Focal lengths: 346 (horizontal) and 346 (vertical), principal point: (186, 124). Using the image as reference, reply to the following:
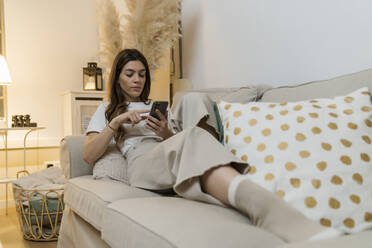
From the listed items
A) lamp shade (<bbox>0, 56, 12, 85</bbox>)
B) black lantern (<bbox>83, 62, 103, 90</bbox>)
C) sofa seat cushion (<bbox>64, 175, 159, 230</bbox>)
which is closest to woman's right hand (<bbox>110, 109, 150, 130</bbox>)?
sofa seat cushion (<bbox>64, 175, 159, 230</bbox>)

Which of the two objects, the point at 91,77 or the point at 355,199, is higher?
the point at 91,77

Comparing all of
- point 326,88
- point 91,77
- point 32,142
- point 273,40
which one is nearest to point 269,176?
point 326,88

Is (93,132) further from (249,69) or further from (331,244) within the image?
(331,244)

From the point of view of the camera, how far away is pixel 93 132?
1799mm

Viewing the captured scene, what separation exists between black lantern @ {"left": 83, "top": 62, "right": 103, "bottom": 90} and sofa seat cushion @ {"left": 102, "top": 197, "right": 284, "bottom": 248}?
2567 millimetres

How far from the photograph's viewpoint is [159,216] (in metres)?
0.92

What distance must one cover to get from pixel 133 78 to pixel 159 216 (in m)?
1.19

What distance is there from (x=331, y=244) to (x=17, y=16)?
11.7 ft

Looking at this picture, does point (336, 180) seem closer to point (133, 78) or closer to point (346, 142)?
point (346, 142)

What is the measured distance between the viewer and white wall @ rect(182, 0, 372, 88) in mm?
1483

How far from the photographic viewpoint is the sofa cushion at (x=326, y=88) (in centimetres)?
116

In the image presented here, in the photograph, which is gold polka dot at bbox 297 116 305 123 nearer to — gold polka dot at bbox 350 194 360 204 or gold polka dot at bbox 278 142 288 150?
gold polka dot at bbox 278 142 288 150

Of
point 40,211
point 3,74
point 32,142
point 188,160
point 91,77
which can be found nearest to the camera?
point 188,160

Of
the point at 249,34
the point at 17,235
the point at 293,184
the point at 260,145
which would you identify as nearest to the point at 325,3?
the point at 249,34
